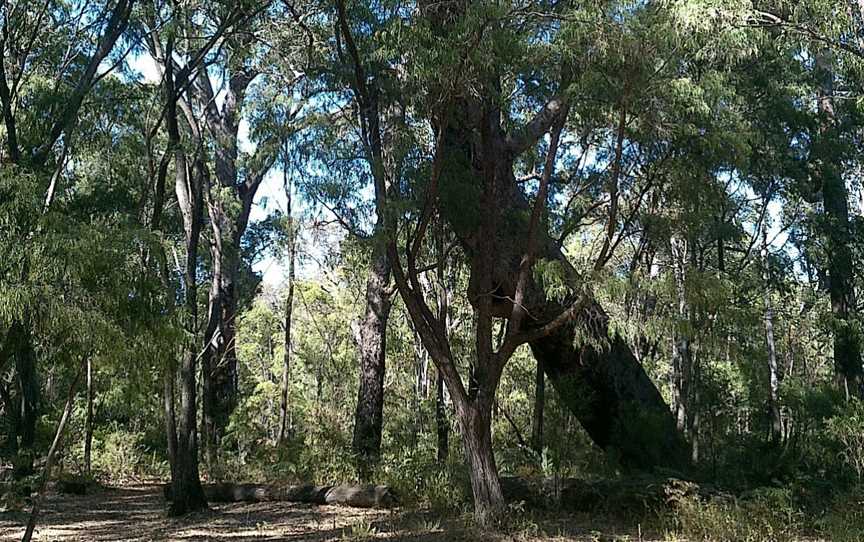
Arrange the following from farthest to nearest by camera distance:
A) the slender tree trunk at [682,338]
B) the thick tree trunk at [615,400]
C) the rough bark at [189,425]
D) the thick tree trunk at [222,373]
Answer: the thick tree trunk at [222,373] → the thick tree trunk at [615,400] → the rough bark at [189,425] → the slender tree trunk at [682,338]

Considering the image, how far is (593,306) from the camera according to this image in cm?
840

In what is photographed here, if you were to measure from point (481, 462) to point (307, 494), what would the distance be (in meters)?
4.18

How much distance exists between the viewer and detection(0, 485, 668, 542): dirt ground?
8148 mm

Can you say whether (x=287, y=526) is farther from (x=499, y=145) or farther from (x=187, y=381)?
(x=499, y=145)

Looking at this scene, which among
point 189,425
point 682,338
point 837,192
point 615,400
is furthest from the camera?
point 837,192

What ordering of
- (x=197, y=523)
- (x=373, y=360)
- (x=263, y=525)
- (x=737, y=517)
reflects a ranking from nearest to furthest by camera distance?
(x=737, y=517)
(x=263, y=525)
(x=197, y=523)
(x=373, y=360)

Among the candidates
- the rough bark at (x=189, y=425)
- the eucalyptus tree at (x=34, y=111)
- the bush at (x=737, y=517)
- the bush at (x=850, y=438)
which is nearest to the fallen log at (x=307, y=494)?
the rough bark at (x=189, y=425)

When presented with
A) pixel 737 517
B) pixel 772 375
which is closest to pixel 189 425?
pixel 737 517

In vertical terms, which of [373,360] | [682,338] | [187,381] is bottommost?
[187,381]

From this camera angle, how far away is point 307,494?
11.3 metres

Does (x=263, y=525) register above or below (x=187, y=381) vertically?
below

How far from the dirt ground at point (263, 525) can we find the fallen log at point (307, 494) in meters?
0.17

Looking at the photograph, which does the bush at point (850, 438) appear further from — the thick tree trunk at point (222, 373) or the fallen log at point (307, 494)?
the thick tree trunk at point (222, 373)

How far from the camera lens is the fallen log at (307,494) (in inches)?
409
